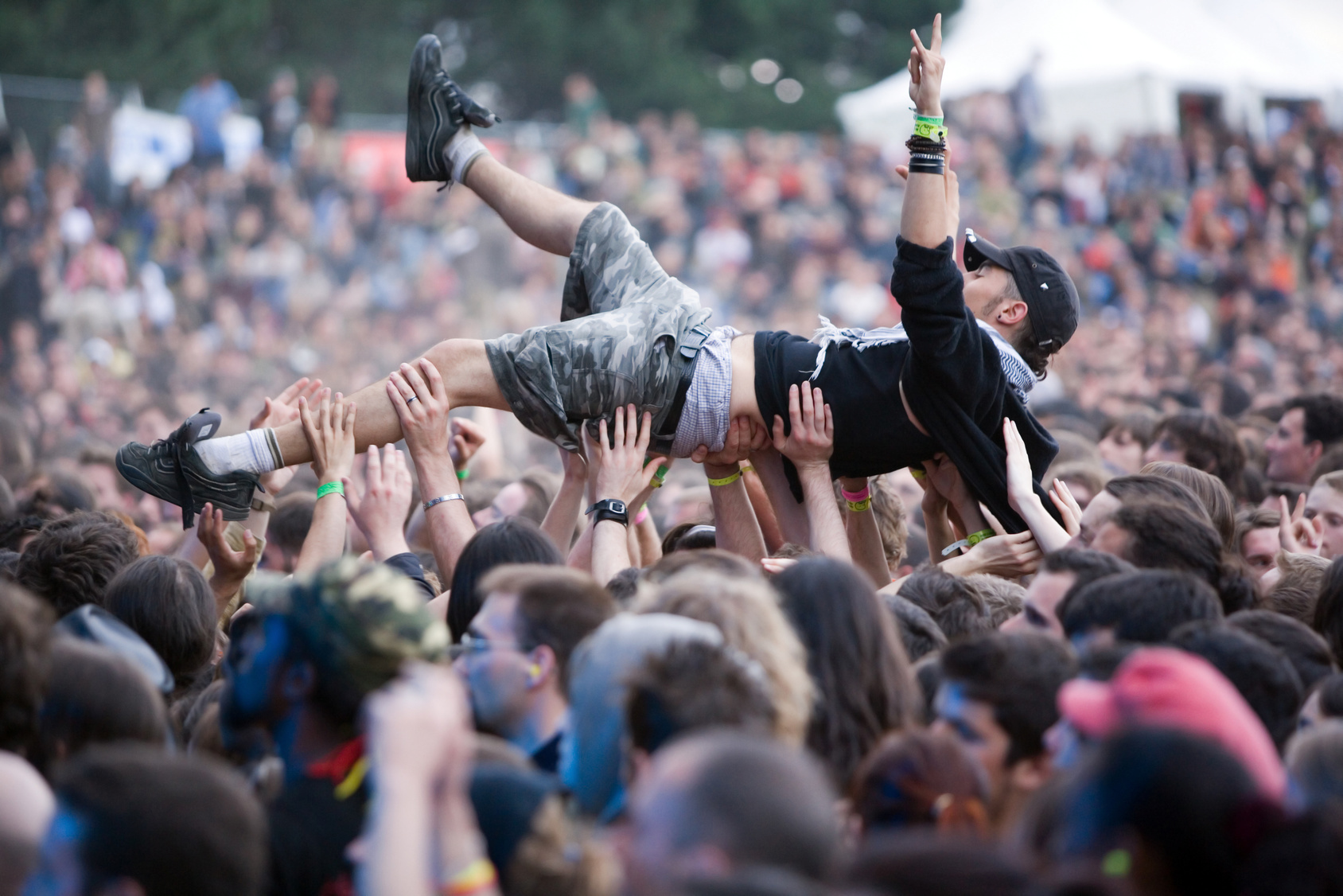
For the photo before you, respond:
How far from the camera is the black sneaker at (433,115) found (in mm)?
5035

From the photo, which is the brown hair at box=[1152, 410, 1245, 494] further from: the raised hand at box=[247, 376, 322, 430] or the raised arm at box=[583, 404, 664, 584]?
the raised hand at box=[247, 376, 322, 430]

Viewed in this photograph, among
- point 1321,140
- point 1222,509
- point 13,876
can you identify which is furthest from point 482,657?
point 1321,140

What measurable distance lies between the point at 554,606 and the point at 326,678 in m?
0.57

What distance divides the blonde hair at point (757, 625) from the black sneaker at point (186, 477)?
2.12 meters

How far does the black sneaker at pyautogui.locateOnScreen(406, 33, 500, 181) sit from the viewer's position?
5.04 meters

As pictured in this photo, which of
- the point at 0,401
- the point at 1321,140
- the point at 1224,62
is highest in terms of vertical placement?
the point at 1224,62

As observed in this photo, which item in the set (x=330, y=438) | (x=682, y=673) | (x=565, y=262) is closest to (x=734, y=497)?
(x=330, y=438)

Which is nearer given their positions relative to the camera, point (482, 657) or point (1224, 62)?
point (482, 657)

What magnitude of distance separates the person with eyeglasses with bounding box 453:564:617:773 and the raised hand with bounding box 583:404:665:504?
5.40 ft

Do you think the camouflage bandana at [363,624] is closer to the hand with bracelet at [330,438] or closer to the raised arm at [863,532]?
the hand with bracelet at [330,438]

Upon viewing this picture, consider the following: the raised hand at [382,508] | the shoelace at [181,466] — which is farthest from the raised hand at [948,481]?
the shoelace at [181,466]

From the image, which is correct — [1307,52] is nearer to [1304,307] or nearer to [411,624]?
[1304,307]

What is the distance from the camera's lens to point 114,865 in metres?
1.85

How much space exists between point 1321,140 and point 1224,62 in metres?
2.19
